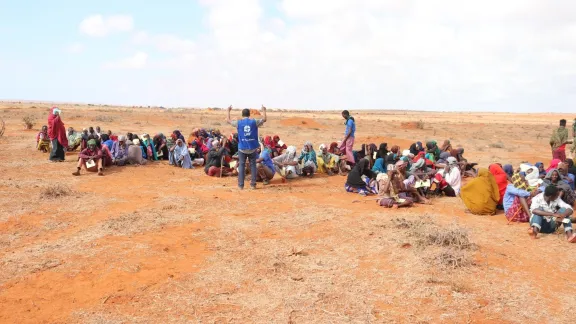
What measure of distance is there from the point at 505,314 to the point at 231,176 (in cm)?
887

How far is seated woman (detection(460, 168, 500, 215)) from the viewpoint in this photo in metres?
8.48

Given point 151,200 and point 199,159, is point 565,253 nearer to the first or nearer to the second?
point 151,200

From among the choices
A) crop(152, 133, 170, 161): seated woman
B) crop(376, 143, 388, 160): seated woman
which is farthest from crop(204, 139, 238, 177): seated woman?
crop(376, 143, 388, 160): seated woman

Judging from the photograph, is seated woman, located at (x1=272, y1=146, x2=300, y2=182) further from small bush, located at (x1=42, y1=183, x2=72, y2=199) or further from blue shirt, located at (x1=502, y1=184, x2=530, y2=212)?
blue shirt, located at (x1=502, y1=184, x2=530, y2=212)

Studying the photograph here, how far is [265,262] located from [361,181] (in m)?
5.03

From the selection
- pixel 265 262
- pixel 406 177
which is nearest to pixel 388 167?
pixel 406 177

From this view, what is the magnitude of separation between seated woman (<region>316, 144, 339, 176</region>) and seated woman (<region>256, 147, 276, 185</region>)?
1.90 m

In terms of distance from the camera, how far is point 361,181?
1054 cm

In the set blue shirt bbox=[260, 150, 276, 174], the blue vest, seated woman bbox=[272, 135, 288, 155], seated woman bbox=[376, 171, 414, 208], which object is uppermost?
the blue vest

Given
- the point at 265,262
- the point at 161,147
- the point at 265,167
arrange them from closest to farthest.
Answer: the point at 265,262 → the point at 265,167 → the point at 161,147

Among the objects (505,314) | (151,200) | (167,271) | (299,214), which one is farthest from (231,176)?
(505,314)

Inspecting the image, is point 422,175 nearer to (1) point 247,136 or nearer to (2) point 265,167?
(2) point 265,167

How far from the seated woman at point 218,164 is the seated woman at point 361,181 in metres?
3.62

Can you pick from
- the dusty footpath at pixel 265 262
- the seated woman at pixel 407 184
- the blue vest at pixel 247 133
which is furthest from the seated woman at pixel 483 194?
the blue vest at pixel 247 133
